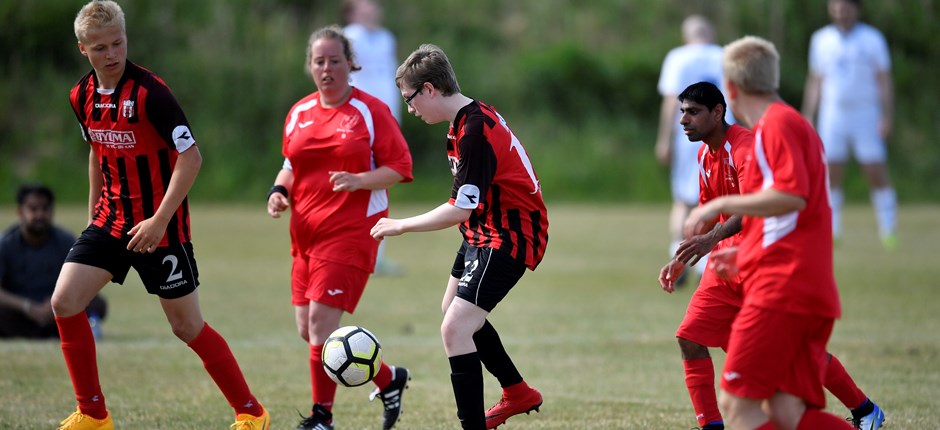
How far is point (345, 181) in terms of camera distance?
562 cm

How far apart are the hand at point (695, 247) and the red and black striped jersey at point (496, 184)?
0.64m

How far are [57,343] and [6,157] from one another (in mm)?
12400

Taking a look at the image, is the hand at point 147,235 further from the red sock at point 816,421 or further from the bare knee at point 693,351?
the red sock at point 816,421

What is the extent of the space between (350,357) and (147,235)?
3.59ft

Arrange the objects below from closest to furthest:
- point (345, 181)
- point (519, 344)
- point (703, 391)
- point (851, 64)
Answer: point (703, 391)
point (345, 181)
point (519, 344)
point (851, 64)

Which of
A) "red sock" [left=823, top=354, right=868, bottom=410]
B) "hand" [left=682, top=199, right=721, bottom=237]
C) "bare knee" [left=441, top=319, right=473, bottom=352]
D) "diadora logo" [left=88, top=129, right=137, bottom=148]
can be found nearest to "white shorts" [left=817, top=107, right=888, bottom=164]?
"red sock" [left=823, top=354, right=868, bottom=410]

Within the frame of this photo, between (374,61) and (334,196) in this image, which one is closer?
(334,196)

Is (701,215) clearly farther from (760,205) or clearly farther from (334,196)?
(334,196)

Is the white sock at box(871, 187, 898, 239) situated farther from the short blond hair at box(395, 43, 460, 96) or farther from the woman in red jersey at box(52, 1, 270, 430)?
the woman in red jersey at box(52, 1, 270, 430)

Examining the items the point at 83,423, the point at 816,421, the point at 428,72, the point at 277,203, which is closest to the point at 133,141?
the point at 277,203

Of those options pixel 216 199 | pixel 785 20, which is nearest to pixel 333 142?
pixel 216 199

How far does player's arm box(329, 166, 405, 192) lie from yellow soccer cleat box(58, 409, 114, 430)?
61.3 inches

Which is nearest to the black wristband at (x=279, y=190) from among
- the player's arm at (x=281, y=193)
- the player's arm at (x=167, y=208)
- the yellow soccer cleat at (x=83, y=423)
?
the player's arm at (x=281, y=193)

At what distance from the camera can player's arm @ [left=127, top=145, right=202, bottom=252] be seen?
16.4 feet
